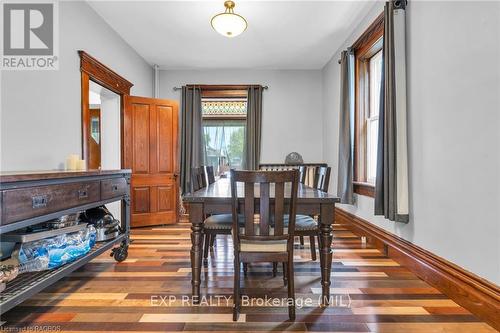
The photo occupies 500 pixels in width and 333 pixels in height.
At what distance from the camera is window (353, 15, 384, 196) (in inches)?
143

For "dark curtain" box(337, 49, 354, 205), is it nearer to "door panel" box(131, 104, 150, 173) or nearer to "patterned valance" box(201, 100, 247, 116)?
"patterned valance" box(201, 100, 247, 116)

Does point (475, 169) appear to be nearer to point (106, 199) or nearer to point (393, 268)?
point (393, 268)

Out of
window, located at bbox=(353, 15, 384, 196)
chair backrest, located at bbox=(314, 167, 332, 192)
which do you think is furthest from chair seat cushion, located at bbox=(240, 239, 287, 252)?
window, located at bbox=(353, 15, 384, 196)

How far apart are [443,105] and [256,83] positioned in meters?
3.81

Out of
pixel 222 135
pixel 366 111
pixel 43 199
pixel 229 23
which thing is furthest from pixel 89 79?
pixel 366 111

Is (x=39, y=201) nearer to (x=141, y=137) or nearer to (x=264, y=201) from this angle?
(x=264, y=201)

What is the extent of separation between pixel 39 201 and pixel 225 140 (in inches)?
167

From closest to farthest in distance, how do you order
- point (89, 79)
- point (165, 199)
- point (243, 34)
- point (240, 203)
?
point (240, 203) → point (89, 79) → point (243, 34) → point (165, 199)

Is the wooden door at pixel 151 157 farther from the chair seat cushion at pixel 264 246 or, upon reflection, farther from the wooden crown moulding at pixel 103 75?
the chair seat cushion at pixel 264 246

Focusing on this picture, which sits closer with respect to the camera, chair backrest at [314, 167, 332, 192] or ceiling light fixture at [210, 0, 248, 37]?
chair backrest at [314, 167, 332, 192]

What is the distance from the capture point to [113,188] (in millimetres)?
2650

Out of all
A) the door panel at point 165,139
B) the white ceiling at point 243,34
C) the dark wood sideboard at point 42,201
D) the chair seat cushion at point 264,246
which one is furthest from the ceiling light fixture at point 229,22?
the chair seat cushion at point 264,246

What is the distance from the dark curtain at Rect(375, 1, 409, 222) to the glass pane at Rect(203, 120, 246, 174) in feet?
10.9

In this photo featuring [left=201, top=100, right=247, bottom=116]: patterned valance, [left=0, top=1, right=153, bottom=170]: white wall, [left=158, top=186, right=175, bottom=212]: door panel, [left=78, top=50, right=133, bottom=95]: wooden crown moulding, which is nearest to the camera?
[left=0, top=1, right=153, bottom=170]: white wall
